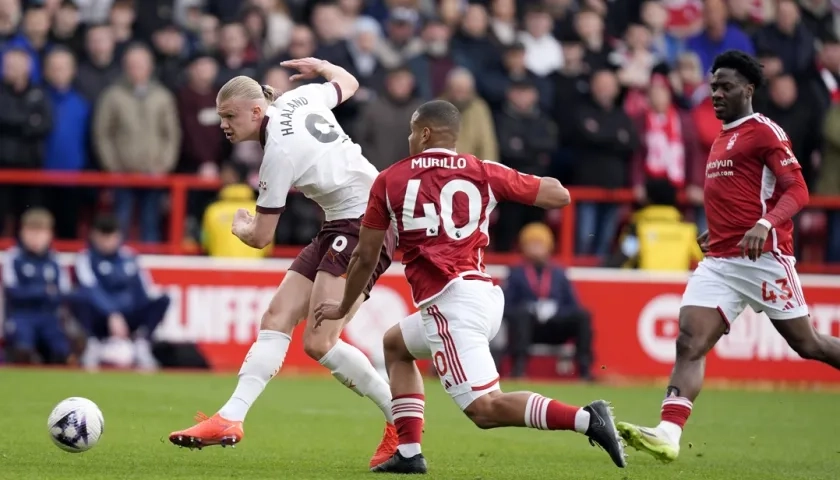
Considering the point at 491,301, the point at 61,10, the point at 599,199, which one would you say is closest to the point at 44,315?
the point at 61,10

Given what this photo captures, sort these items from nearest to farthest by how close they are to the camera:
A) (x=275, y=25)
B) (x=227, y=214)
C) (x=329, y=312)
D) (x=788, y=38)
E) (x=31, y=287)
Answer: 1. (x=329, y=312)
2. (x=31, y=287)
3. (x=227, y=214)
4. (x=275, y=25)
5. (x=788, y=38)

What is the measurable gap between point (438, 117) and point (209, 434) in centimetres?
224

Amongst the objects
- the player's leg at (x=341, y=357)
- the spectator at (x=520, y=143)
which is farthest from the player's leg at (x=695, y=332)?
the spectator at (x=520, y=143)

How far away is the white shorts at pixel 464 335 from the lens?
318 inches

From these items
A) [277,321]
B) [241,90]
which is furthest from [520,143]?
[241,90]

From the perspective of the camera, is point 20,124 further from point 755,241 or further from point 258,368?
point 755,241

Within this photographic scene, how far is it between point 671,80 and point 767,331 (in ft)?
11.7

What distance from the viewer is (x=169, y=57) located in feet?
58.7

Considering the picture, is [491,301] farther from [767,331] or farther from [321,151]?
[767,331]

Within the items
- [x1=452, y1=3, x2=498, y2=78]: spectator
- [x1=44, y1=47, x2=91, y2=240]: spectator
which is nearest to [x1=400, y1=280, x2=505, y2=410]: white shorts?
[x1=44, y1=47, x2=91, y2=240]: spectator

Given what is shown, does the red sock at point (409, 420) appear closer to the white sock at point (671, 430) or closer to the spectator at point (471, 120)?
the white sock at point (671, 430)

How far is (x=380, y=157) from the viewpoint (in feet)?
55.8

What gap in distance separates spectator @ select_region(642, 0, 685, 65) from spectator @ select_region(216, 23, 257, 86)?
5.75 meters

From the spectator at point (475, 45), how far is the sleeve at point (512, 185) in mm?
10500
